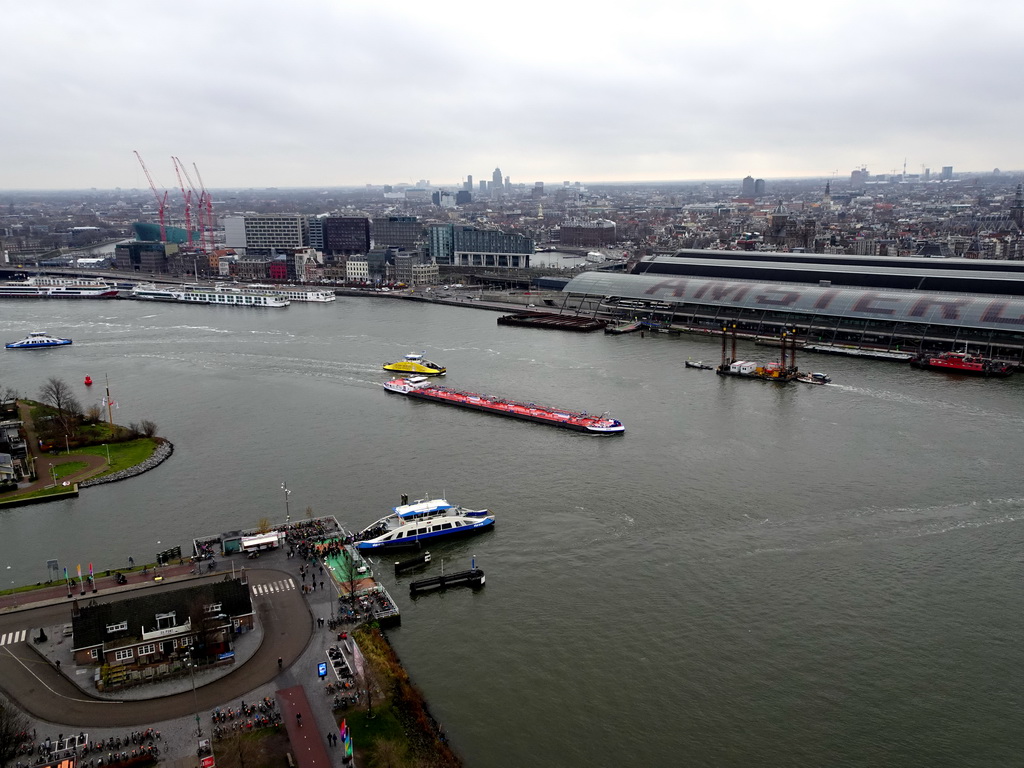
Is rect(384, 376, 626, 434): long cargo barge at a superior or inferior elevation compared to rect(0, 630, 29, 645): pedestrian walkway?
superior

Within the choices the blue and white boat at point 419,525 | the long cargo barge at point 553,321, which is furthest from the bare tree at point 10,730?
the long cargo barge at point 553,321

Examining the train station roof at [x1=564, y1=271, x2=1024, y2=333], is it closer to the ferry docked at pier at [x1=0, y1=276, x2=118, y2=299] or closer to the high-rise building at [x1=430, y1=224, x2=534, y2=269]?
the high-rise building at [x1=430, y1=224, x2=534, y2=269]

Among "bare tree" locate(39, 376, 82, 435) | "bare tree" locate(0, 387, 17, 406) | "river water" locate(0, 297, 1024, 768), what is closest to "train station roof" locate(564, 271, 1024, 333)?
"river water" locate(0, 297, 1024, 768)

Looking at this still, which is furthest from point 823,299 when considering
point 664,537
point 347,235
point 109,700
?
point 347,235

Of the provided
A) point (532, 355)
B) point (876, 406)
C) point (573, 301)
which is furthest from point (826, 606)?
point (573, 301)

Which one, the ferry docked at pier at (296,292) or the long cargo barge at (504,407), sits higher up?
the ferry docked at pier at (296,292)

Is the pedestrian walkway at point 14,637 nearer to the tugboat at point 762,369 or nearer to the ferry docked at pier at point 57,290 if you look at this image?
the tugboat at point 762,369

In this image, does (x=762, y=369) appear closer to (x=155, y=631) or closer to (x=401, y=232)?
(x=155, y=631)
